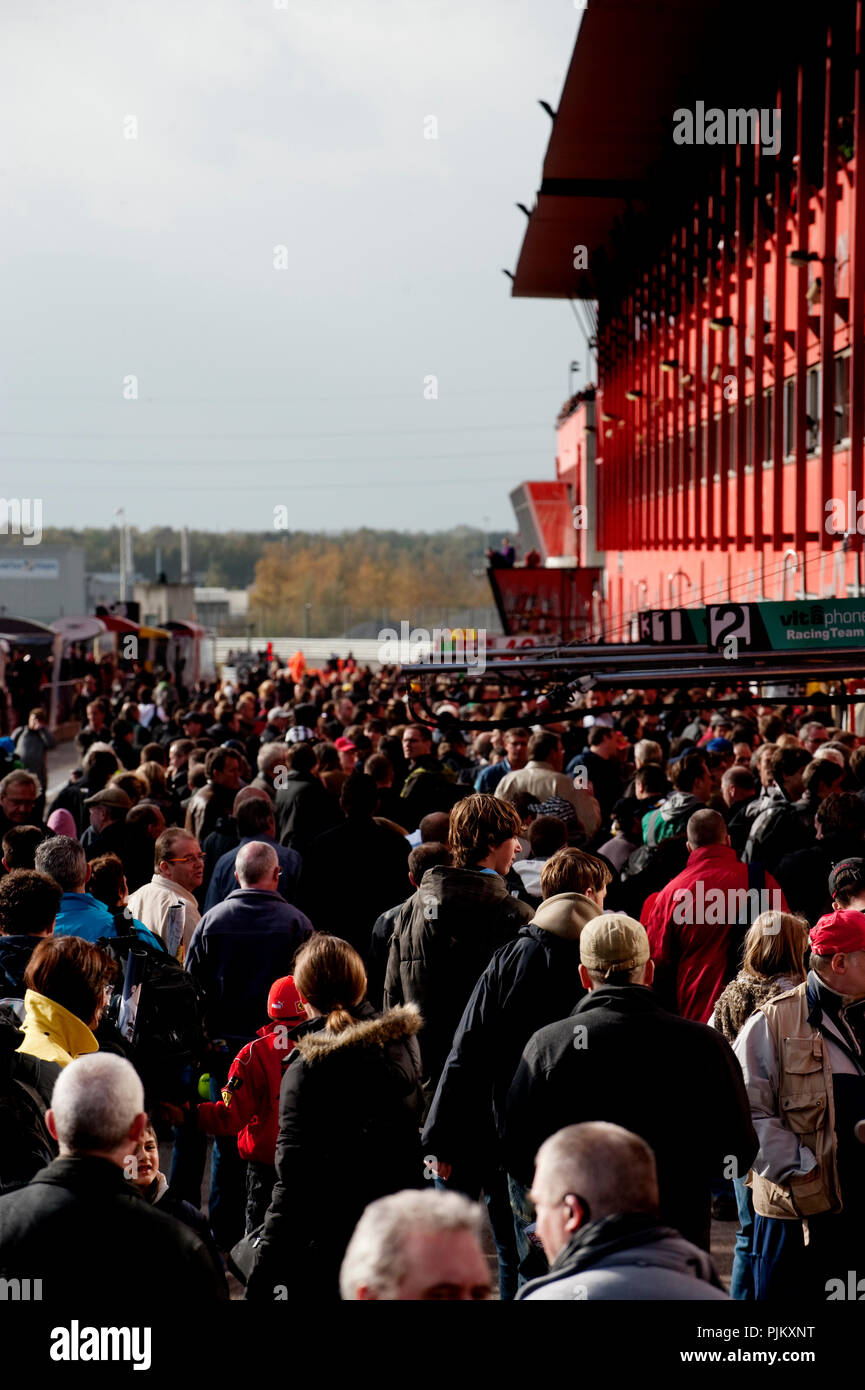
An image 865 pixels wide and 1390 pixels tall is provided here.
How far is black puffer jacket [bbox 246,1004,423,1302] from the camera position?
169 inches

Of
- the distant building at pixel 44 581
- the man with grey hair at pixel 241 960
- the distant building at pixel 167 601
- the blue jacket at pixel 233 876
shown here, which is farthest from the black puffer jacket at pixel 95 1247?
the distant building at pixel 44 581

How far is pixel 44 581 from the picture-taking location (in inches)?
3371

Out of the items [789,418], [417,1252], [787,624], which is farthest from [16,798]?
[789,418]

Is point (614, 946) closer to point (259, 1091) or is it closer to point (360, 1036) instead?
point (360, 1036)

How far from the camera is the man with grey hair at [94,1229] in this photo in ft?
11.0

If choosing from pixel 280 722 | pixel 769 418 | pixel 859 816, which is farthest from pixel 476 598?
pixel 859 816

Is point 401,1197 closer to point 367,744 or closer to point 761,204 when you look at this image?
point 367,744

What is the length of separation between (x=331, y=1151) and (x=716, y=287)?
2781 centimetres

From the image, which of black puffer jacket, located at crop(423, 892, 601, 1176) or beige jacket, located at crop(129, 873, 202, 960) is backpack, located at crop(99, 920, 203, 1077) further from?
beige jacket, located at crop(129, 873, 202, 960)

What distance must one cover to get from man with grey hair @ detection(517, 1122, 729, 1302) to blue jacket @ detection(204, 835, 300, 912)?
196 inches

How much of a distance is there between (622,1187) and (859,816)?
526 centimetres

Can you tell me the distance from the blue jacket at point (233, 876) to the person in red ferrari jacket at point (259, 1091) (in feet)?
8.70

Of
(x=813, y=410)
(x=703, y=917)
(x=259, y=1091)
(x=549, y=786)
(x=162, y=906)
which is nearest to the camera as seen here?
(x=259, y=1091)

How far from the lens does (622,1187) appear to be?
3.16 meters
